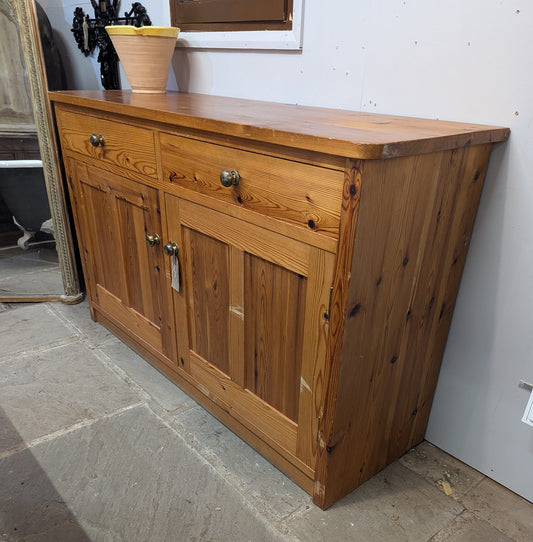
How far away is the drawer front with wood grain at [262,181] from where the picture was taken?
86cm

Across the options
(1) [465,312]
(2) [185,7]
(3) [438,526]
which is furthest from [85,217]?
(3) [438,526]

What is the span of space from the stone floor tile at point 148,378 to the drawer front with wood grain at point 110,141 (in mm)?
720

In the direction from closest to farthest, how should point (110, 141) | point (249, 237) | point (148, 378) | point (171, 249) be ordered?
point (249, 237) → point (171, 249) → point (110, 141) → point (148, 378)

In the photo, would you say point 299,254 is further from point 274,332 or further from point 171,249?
point 171,249

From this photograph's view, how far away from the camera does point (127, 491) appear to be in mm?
1194

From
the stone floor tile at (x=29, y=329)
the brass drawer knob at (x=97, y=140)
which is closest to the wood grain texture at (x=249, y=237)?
the brass drawer knob at (x=97, y=140)

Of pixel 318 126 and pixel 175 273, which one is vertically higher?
pixel 318 126

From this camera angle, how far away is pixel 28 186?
2.12 m

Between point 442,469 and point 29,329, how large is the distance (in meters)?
1.64

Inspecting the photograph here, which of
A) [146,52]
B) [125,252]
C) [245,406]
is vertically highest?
[146,52]

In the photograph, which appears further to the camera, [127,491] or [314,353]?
[127,491]

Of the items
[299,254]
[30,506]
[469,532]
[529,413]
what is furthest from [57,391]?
[529,413]

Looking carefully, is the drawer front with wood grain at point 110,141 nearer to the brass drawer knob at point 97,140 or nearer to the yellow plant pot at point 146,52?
the brass drawer knob at point 97,140

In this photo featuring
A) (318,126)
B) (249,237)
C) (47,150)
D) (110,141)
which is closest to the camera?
(318,126)
